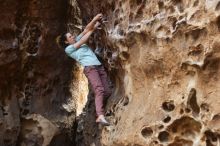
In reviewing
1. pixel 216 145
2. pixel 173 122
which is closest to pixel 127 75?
pixel 173 122

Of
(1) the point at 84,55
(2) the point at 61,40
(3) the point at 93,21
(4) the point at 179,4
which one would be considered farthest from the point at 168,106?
(2) the point at 61,40

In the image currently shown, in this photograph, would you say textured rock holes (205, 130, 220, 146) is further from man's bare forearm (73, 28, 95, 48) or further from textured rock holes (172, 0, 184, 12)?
man's bare forearm (73, 28, 95, 48)

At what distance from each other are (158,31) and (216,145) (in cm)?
105

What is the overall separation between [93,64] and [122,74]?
1.00 feet

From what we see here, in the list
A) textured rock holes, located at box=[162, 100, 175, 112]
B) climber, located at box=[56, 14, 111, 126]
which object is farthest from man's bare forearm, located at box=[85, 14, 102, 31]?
textured rock holes, located at box=[162, 100, 175, 112]

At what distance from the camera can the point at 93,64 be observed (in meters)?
4.52

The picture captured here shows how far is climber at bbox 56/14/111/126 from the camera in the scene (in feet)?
Result: 14.7

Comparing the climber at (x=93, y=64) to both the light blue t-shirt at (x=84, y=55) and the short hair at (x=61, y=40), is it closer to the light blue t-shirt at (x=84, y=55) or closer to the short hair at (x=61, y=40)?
the light blue t-shirt at (x=84, y=55)

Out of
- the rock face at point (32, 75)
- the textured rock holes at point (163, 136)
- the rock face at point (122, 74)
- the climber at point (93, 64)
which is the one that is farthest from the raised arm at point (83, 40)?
the textured rock holes at point (163, 136)

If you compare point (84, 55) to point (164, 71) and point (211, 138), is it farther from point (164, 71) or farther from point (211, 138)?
point (211, 138)

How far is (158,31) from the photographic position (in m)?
3.80

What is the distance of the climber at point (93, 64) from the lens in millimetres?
4479

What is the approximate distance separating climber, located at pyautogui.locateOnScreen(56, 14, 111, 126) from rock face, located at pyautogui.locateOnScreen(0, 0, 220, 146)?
112 mm

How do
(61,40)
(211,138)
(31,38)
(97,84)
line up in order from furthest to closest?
(61,40), (31,38), (97,84), (211,138)
